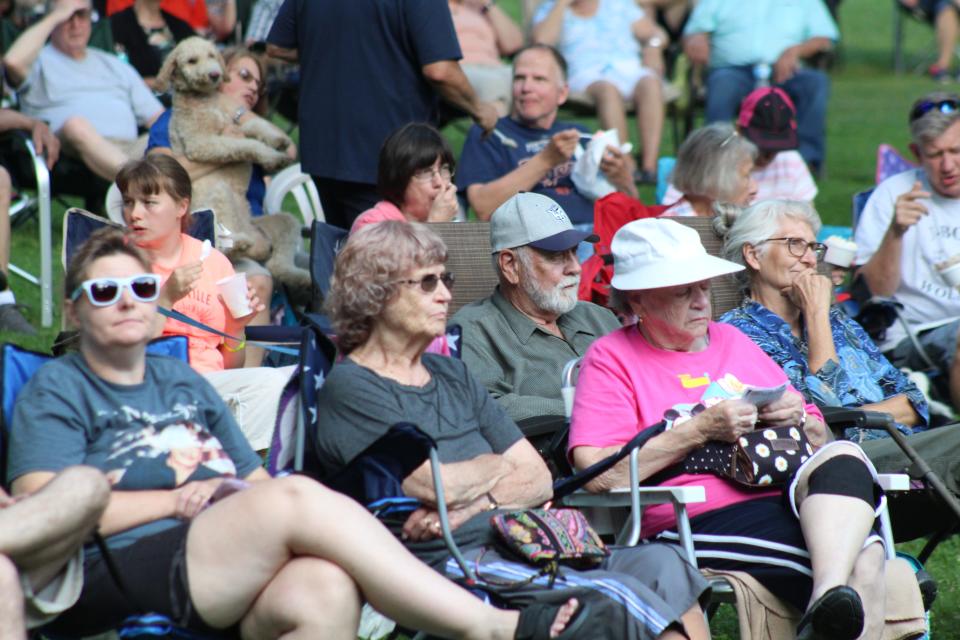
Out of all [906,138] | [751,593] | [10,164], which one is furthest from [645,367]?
Answer: [906,138]

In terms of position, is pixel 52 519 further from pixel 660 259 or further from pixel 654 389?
pixel 660 259

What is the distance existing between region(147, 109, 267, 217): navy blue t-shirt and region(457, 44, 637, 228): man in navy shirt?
98cm

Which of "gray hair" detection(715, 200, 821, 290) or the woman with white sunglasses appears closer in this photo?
the woman with white sunglasses

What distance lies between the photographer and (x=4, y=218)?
7.18 metres

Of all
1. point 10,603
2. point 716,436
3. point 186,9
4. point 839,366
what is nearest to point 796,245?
point 839,366

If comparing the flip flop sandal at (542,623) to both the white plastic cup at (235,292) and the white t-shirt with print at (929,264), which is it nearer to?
the white plastic cup at (235,292)

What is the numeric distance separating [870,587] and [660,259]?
3.56ft

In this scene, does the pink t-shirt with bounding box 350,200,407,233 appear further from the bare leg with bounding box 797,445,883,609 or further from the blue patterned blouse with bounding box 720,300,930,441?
the bare leg with bounding box 797,445,883,609

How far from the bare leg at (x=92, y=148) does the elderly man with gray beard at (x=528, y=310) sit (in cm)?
366

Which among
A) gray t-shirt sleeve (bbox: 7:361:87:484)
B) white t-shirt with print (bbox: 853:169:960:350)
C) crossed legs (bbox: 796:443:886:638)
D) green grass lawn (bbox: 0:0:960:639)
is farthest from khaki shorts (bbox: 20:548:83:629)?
white t-shirt with print (bbox: 853:169:960:350)

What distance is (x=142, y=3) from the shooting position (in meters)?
9.67

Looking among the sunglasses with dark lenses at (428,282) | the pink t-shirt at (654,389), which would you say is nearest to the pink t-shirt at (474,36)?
the pink t-shirt at (654,389)

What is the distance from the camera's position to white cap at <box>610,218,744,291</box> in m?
4.20

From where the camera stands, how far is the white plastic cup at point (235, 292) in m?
4.75
